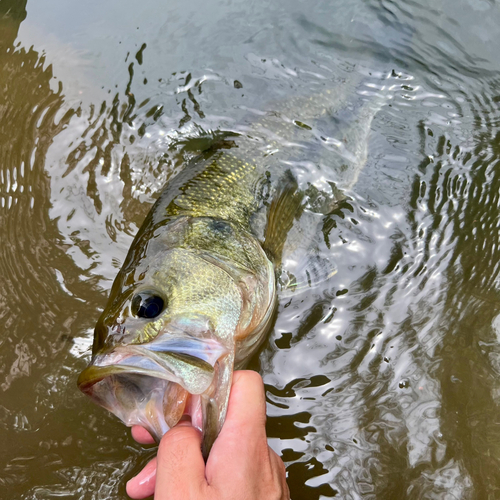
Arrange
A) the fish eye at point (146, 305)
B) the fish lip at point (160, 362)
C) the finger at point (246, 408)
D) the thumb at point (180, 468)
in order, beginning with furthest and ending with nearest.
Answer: the fish eye at point (146, 305) < the fish lip at point (160, 362) < the finger at point (246, 408) < the thumb at point (180, 468)

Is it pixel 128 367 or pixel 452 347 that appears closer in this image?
pixel 128 367

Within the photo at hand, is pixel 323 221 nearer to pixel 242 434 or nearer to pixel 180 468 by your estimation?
pixel 242 434

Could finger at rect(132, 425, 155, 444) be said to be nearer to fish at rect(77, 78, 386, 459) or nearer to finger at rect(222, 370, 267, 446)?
fish at rect(77, 78, 386, 459)

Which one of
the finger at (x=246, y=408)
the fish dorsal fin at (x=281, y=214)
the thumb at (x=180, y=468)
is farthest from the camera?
the fish dorsal fin at (x=281, y=214)

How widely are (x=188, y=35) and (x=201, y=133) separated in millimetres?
1270

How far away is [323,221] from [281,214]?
0.37 m

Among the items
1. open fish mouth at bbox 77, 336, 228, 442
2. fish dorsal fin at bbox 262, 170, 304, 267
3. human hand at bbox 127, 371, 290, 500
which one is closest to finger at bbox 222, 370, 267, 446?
human hand at bbox 127, 371, 290, 500

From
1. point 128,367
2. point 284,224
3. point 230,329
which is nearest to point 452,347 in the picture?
point 284,224

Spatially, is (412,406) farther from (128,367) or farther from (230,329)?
(128,367)

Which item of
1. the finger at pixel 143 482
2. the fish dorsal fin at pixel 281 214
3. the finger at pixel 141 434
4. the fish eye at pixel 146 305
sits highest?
the fish eye at pixel 146 305

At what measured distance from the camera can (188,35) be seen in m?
4.14

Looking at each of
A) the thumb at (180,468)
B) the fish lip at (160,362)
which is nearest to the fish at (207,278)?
the fish lip at (160,362)

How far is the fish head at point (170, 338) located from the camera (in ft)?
5.19

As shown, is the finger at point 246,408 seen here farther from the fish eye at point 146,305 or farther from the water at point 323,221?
the water at point 323,221
